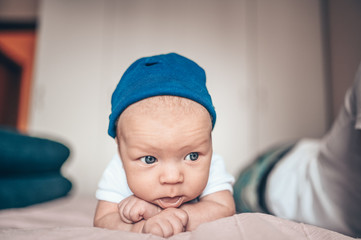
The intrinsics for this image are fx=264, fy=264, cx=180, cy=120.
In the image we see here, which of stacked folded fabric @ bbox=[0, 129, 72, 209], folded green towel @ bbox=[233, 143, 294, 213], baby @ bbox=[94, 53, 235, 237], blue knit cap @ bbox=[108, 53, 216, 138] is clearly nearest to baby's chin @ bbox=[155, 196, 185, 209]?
baby @ bbox=[94, 53, 235, 237]

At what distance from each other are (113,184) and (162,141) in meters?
0.19

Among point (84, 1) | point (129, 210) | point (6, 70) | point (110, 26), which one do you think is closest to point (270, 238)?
point (129, 210)

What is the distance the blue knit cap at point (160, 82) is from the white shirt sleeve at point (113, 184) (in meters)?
0.08

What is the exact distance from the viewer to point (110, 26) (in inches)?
90.0

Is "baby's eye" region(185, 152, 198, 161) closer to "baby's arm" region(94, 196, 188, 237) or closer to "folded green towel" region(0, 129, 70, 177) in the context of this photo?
"baby's arm" region(94, 196, 188, 237)

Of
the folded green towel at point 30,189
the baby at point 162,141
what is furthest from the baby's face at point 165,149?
the folded green towel at point 30,189

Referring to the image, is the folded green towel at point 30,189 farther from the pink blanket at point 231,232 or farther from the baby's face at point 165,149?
the baby's face at point 165,149

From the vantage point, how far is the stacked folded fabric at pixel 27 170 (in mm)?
933

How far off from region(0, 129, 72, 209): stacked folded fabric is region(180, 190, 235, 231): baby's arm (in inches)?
29.6

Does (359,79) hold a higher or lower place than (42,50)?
lower

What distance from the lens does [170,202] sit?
45cm

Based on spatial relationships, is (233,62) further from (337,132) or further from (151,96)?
(151,96)

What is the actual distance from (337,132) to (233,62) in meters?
1.42

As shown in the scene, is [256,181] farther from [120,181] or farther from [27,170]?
[27,170]
